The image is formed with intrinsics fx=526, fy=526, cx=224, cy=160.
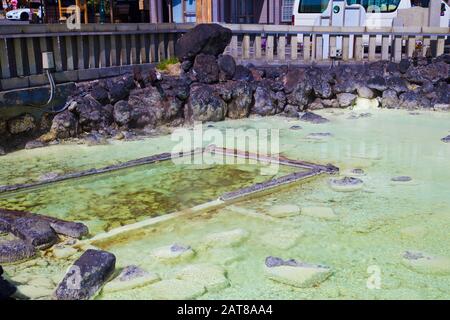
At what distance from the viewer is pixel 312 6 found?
1700 cm

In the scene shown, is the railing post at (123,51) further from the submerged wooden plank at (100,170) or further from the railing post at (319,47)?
the railing post at (319,47)

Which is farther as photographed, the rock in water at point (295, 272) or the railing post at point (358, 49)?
the railing post at point (358, 49)

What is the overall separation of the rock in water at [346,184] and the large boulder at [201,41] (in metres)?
6.43

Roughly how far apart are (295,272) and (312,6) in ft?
46.0

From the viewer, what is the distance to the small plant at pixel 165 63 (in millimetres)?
12766

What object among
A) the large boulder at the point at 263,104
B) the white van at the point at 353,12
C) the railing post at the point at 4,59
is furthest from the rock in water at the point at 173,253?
the white van at the point at 353,12

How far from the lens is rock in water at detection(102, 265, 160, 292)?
431 centimetres

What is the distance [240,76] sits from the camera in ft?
40.8

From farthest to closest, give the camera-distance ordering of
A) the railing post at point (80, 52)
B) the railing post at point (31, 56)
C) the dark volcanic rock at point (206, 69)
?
the dark volcanic rock at point (206, 69) → the railing post at point (80, 52) → the railing post at point (31, 56)

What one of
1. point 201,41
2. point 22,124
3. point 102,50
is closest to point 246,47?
point 201,41

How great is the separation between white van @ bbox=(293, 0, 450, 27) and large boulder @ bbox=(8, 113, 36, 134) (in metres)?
9.92

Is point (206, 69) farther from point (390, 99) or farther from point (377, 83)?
point (390, 99)

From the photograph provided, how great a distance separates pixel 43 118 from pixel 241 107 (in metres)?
4.35
